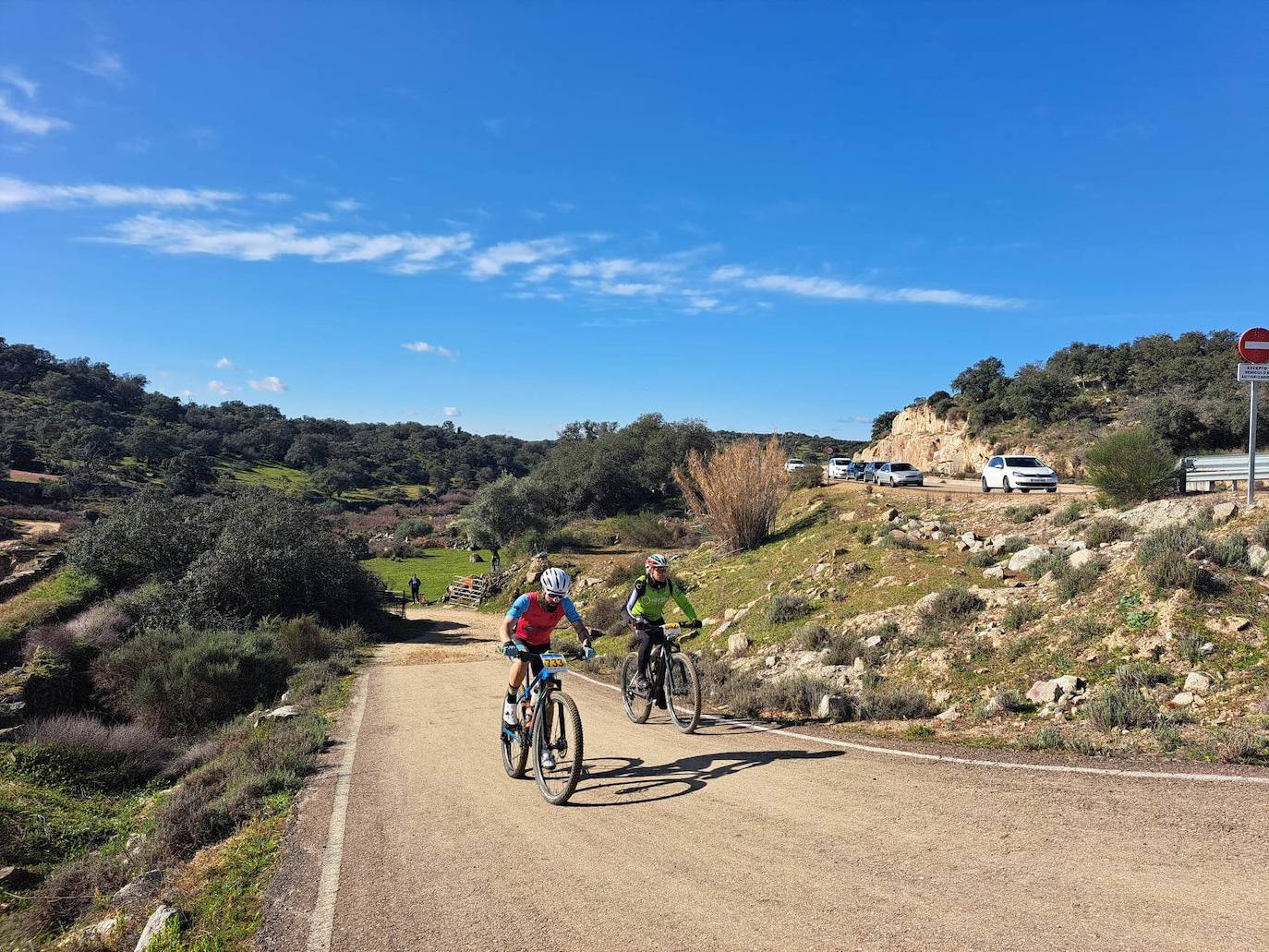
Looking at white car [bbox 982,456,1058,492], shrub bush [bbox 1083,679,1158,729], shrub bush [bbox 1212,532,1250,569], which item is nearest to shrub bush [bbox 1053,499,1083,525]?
shrub bush [bbox 1212,532,1250,569]

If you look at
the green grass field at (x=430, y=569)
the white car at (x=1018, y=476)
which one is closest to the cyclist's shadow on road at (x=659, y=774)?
the white car at (x=1018, y=476)

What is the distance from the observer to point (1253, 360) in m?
10.5

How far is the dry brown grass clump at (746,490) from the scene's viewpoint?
23.2 m

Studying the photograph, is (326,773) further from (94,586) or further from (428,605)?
(428,605)

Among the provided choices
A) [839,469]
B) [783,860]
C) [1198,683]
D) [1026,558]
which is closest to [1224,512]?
[1026,558]

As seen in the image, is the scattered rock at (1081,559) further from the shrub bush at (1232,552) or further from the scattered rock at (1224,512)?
the scattered rock at (1224,512)

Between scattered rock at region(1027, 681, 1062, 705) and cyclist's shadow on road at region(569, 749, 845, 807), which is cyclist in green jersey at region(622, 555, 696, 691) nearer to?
cyclist's shadow on road at region(569, 749, 845, 807)

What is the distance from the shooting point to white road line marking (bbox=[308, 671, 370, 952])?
418cm

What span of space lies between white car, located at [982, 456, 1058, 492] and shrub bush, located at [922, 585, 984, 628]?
14073 millimetres

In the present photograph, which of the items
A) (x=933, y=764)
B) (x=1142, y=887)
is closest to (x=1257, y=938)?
(x=1142, y=887)

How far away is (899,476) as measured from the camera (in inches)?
1329

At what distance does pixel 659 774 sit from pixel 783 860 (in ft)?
7.52

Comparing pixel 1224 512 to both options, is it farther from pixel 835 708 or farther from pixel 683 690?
pixel 683 690

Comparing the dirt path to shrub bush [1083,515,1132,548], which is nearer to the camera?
the dirt path
